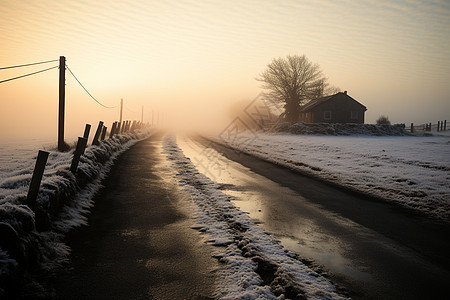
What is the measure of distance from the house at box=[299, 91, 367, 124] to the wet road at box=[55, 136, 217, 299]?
153 ft

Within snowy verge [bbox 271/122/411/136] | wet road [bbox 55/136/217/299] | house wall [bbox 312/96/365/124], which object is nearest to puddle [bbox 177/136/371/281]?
wet road [bbox 55/136/217/299]

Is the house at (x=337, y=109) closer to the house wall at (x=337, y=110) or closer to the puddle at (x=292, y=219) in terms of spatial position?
the house wall at (x=337, y=110)

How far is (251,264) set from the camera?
3.71 meters

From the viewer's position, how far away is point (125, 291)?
305 centimetres

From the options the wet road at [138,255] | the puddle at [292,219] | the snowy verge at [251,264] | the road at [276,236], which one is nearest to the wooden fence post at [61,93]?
the road at [276,236]

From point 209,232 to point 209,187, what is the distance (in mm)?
3333

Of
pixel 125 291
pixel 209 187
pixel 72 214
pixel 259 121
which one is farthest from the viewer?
pixel 259 121

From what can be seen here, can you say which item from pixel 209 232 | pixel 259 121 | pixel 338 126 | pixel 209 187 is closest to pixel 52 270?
pixel 209 232

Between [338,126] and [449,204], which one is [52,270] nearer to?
[449,204]

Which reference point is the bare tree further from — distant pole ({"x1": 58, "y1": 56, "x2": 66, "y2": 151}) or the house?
distant pole ({"x1": 58, "y1": 56, "x2": 66, "y2": 151})

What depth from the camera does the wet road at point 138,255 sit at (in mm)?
3086

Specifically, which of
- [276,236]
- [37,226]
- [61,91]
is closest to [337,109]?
[61,91]

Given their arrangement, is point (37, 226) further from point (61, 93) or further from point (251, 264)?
point (61, 93)

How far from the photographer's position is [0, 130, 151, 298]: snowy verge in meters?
3.09
